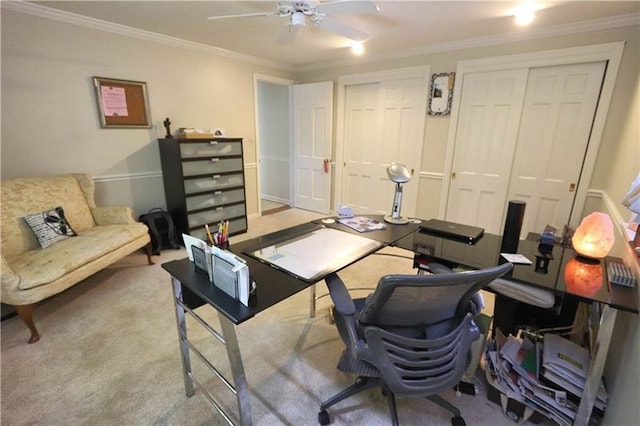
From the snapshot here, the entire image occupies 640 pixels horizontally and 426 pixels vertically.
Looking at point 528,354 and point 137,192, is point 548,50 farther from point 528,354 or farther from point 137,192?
point 137,192

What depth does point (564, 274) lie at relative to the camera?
1.34 metres

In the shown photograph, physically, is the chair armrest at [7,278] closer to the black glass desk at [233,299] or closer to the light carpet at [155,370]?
the light carpet at [155,370]

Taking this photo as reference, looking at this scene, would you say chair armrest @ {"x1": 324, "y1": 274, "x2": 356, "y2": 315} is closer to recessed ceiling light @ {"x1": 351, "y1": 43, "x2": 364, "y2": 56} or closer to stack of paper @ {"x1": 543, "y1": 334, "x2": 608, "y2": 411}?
stack of paper @ {"x1": 543, "y1": 334, "x2": 608, "y2": 411}

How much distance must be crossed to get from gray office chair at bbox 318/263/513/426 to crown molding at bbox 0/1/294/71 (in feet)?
11.3

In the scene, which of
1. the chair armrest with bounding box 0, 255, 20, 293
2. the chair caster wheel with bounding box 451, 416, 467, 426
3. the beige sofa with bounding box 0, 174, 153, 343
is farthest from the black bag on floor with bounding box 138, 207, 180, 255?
the chair caster wheel with bounding box 451, 416, 467, 426

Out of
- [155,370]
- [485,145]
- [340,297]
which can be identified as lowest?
[155,370]

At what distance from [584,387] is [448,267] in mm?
732

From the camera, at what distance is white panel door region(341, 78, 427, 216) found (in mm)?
3736

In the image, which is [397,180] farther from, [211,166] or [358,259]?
[211,166]

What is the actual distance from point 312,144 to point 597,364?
4186mm

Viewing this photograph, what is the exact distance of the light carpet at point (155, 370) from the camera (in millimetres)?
1419

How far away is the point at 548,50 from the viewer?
280 centimetres

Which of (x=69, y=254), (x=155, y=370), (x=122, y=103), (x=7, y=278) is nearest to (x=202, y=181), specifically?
(x=122, y=103)

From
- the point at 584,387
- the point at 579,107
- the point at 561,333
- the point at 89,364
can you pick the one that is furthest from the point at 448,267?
the point at 579,107
